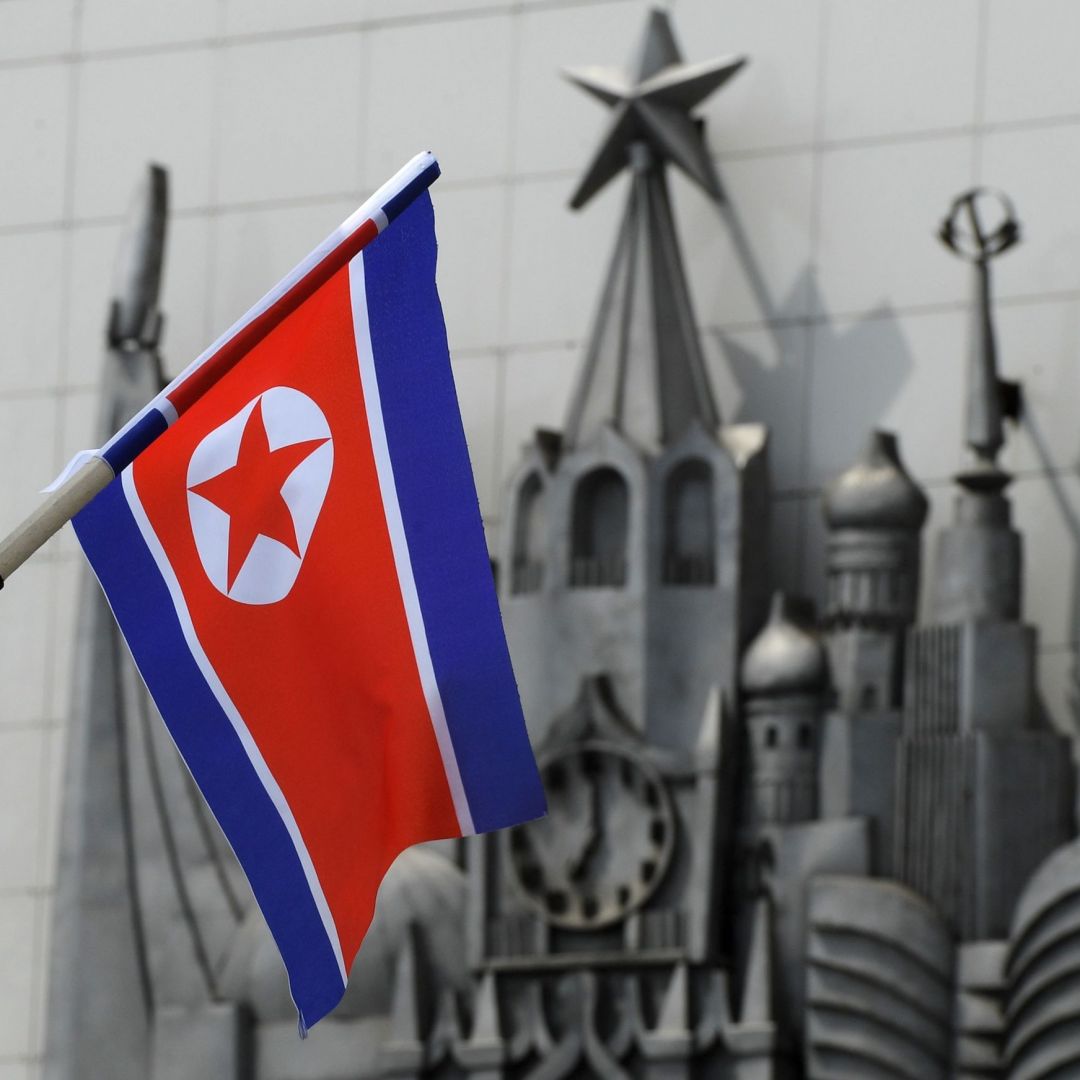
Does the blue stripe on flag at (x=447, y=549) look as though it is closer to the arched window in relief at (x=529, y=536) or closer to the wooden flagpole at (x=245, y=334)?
the wooden flagpole at (x=245, y=334)

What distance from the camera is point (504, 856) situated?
578 inches

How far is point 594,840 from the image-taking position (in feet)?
47.8

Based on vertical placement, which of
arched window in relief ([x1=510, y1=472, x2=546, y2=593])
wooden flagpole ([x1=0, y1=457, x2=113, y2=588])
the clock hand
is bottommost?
the clock hand

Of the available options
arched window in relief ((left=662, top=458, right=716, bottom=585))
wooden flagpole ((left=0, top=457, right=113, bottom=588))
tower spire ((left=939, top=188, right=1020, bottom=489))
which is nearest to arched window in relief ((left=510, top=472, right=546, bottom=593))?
Answer: arched window in relief ((left=662, top=458, right=716, bottom=585))

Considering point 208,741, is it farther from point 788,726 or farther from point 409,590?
point 788,726

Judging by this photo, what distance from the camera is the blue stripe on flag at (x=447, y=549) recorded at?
8.46 meters

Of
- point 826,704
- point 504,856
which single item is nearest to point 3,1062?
point 504,856

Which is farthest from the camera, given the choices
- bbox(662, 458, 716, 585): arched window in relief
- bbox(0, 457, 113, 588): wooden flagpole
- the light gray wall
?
the light gray wall

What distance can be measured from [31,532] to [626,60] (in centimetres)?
966

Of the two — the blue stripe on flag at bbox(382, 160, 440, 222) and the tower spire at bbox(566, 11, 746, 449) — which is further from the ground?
the tower spire at bbox(566, 11, 746, 449)

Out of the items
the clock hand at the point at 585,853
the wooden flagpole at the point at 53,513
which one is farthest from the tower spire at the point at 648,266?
the wooden flagpole at the point at 53,513

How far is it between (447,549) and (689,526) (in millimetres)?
6431

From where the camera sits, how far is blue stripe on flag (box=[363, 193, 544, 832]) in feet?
27.8

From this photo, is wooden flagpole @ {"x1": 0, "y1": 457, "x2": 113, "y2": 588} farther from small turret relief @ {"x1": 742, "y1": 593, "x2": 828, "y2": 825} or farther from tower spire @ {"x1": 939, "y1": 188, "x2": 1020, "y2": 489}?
tower spire @ {"x1": 939, "y1": 188, "x2": 1020, "y2": 489}
